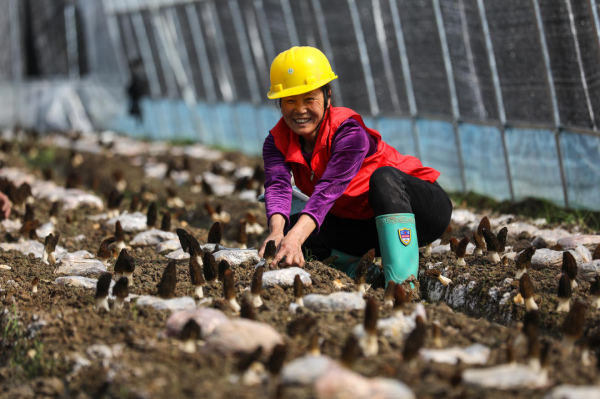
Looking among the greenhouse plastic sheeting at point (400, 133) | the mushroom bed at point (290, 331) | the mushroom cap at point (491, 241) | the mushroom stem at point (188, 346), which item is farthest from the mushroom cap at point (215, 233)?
the greenhouse plastic sheeting at point (400, 133)

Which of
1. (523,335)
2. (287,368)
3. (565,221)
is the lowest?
(565,221)

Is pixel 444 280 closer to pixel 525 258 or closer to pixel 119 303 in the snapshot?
pixel 525 258

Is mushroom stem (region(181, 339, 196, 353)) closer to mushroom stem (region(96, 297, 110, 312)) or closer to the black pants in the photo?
mushroom stem (region(96, 297, 110, 312))

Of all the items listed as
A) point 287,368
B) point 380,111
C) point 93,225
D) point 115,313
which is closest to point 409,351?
point 287,368

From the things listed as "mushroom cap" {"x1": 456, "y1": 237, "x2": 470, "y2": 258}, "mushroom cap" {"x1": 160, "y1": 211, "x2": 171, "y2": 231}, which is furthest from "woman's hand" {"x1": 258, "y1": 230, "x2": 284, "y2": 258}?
"mushroom cap" {"x1": 160, "y1": 211, "x2": 171, "y2": 231}

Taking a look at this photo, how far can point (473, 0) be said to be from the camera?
6.82 metres

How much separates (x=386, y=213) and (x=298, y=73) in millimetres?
945

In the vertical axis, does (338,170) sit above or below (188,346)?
above

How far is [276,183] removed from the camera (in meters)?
4.30

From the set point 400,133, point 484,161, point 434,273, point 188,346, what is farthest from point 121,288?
point 400,133

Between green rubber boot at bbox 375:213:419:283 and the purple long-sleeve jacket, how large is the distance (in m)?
0.31

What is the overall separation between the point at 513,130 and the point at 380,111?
263 cm

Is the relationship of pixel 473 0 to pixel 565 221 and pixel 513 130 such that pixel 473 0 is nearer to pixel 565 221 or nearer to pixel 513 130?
pixel 513 130

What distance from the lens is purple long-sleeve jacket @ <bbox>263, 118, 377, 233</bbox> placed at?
3984 mm
